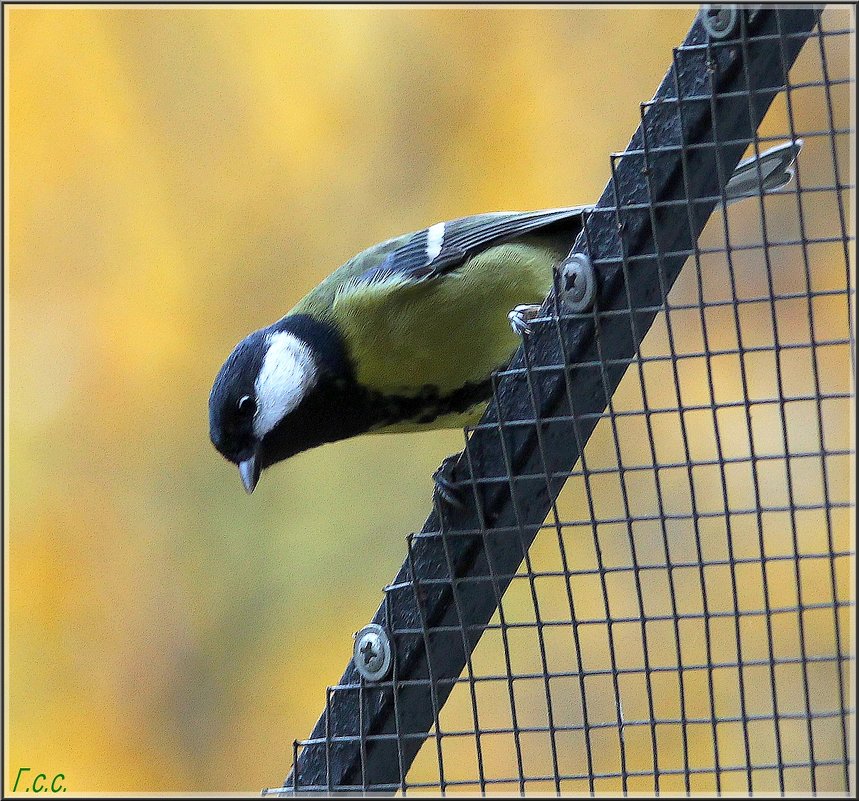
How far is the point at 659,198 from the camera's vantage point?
68.6 inches

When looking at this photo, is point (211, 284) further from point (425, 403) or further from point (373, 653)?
point (373, 653)

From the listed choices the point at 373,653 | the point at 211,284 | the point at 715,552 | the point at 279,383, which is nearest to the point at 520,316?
the point at 279,383

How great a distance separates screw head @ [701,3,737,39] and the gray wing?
3.41 feet

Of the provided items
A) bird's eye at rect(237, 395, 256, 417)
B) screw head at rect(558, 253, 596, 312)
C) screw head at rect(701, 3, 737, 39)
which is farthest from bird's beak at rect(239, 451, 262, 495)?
screw head at rect(701, 3, 737, 39)

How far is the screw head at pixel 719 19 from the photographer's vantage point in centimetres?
167

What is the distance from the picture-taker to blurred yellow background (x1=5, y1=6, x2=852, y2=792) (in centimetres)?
453

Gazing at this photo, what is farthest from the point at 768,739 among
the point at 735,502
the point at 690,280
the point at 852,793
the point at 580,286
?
the point at 580,286

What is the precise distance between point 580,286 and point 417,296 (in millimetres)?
1060

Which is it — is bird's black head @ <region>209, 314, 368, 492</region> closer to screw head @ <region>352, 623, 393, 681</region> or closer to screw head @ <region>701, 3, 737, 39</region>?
screw head @ <region>352, 623, 393, 681</region>

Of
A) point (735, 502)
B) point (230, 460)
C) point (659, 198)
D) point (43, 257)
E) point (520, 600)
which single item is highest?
point (43, 257)

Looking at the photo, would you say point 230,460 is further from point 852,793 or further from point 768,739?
point 768,739

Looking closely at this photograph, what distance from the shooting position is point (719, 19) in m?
1.68

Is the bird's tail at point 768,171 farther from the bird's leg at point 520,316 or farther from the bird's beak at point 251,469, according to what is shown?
the bird's beak at point 251,469

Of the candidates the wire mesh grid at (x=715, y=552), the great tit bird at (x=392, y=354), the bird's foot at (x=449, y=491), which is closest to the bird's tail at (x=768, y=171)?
the wire mesh grid at (x=715, y=552)
